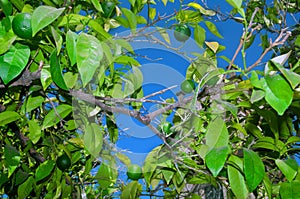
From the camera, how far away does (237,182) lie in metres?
0.75

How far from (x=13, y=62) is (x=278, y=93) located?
0.43 metres

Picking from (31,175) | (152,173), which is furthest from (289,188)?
(31,175)

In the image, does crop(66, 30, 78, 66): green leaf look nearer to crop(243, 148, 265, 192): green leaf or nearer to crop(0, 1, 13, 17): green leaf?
crop(0, 1, 13, 17): green leaf

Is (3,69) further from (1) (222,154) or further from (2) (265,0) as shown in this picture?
(2) (265,0)

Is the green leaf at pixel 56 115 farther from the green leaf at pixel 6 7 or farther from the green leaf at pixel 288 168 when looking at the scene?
the green leaf at pixel 288 168

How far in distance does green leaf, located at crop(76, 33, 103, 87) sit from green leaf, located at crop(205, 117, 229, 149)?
0.23 m

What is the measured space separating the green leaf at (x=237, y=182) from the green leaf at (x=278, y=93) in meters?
0.26

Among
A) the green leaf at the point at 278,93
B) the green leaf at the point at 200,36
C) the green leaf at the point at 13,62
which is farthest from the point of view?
the green leaf at the point at 200,36

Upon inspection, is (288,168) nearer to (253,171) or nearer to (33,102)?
(253,171)

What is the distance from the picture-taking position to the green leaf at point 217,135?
65cm

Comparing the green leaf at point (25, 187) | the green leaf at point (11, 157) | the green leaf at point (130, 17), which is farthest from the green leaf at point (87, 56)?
the green leaf at point (25, 187)

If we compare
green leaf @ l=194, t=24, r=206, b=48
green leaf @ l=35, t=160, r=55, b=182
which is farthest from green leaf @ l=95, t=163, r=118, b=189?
green leaf @ l=194, t=24, r=206, b=48

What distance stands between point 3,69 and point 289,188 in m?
0.56

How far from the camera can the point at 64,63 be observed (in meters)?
0.80
